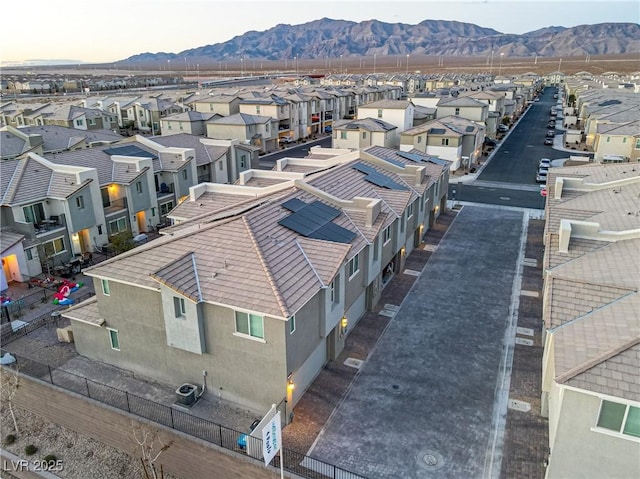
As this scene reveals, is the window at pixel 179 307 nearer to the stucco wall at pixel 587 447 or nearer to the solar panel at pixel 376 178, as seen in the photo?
the stucco wall at pixel 587 447

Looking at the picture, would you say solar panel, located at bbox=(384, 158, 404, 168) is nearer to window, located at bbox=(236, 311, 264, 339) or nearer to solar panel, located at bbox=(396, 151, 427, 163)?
solar panel, located at bbox=(396, 151, 427, 163)

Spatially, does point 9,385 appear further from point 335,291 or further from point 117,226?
point 117,226

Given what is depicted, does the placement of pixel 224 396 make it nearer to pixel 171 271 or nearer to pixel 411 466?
pixel 171 271

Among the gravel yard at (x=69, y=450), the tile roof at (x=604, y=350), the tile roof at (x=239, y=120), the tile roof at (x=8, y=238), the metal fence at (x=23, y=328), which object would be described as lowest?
the gravel yard at (x=69, y=450)

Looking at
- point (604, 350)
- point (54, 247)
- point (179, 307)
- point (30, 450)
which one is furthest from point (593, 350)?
point (54, 247)

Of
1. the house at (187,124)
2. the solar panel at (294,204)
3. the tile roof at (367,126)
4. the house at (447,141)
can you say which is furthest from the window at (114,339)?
the house at (187,124)

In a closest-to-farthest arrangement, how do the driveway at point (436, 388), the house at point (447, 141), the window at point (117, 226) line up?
the driveway at point (436, 388) < the window at point (117, 226) < the house at point (447, 141)

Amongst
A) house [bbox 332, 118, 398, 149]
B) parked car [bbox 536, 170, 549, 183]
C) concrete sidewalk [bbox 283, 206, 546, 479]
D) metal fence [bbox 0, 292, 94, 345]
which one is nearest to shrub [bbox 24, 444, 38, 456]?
metal fence [bbox 0, 292, 94, 345]

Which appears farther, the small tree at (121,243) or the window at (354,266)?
the small tree at (121,243)
